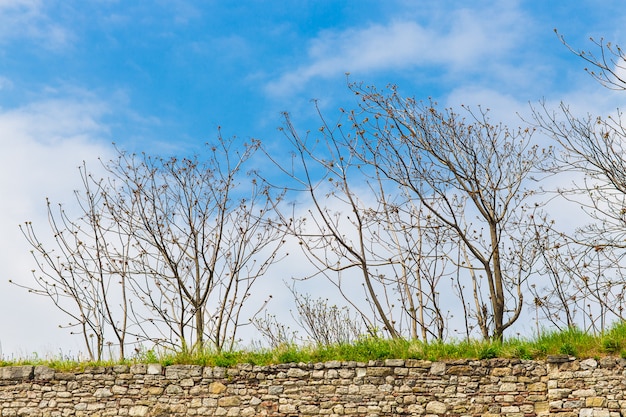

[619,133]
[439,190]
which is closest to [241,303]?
[439,190]

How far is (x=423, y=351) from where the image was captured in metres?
11.0

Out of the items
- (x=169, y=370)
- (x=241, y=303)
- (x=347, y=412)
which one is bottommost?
(x=347, y=412)

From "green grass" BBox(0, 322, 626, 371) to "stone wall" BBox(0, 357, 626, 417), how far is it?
167 millimetres

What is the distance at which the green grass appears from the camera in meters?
10.6

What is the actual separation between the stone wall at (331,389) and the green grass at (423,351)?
0.17 metres

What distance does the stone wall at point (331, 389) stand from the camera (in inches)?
406

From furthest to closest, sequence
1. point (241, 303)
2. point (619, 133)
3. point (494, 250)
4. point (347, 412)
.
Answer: point (241, 303) < point (494, 250) < point (619, 133) < point (347, 412)

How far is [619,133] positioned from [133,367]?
9285mm

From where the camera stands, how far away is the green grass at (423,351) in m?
10.6

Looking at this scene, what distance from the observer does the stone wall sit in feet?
33.8

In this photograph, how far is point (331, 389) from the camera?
11.0m

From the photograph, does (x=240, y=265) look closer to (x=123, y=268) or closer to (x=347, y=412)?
(x=123, y=268)

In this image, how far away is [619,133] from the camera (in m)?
12.9

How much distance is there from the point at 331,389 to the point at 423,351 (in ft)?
4.96
